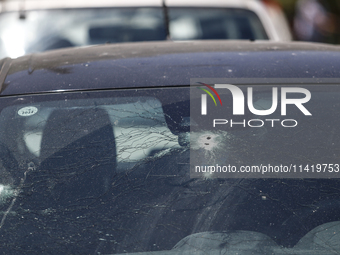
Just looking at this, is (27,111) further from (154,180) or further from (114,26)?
(114,26)

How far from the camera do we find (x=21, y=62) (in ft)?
6.69

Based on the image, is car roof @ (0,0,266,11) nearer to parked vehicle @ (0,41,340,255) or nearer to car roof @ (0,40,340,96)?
car roof @ (0,40,340,96)

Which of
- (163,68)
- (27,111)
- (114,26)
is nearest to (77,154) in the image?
(27,111)

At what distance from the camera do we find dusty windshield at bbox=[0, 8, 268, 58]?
135 inches

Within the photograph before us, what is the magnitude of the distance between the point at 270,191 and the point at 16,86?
3.29ft

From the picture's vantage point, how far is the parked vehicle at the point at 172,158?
5.06ft

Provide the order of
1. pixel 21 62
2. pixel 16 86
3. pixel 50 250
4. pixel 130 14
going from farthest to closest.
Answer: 1. pixel 130 14
2. pixel 21 62
3. pixel 16 86
4. pixel 50 250

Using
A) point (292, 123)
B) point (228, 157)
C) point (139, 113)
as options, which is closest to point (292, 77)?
point (292, 123)

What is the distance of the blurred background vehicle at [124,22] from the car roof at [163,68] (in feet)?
4.71

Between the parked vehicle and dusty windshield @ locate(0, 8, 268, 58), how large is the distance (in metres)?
1.66

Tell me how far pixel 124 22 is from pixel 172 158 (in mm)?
2194

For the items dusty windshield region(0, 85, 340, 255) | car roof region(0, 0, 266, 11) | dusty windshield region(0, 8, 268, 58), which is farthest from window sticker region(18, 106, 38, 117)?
car roof region(0, 0, 266, 11)

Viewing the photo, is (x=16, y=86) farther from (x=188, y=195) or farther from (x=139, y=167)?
(x=188, y=195)

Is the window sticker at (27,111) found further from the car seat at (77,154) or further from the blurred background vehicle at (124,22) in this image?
the blurred background vehicle at (124,22)
